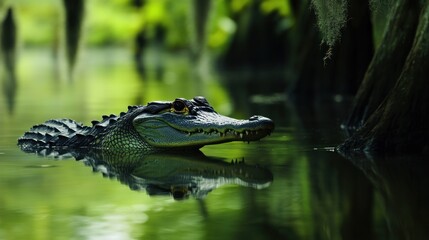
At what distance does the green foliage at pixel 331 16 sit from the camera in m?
9.75

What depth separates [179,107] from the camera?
11.3m

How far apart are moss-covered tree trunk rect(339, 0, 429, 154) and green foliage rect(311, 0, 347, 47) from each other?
880 millimetres

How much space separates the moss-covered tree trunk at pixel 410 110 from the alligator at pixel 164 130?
110 centimetres

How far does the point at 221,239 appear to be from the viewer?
6.16 meters

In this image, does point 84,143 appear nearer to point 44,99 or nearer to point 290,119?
point 290,119

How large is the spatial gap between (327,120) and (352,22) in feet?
12.2

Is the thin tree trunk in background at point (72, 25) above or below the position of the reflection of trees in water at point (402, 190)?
above

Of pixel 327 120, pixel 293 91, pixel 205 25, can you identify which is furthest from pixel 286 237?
pixel 293 91

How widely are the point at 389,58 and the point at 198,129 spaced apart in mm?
2409

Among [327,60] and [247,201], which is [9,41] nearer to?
[327,60]

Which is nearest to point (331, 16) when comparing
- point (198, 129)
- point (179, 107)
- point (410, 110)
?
point (410, 110)

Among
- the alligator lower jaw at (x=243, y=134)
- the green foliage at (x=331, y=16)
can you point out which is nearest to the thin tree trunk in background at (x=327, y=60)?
the alligator lower jaw at (x=243, y=134)

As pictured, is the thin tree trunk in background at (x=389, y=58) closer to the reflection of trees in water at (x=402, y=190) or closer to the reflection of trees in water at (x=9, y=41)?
the reflection of trees in water at (x=402, y=190)

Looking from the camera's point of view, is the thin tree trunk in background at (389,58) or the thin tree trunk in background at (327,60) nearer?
the thin tree trunk in background at (389,58)
